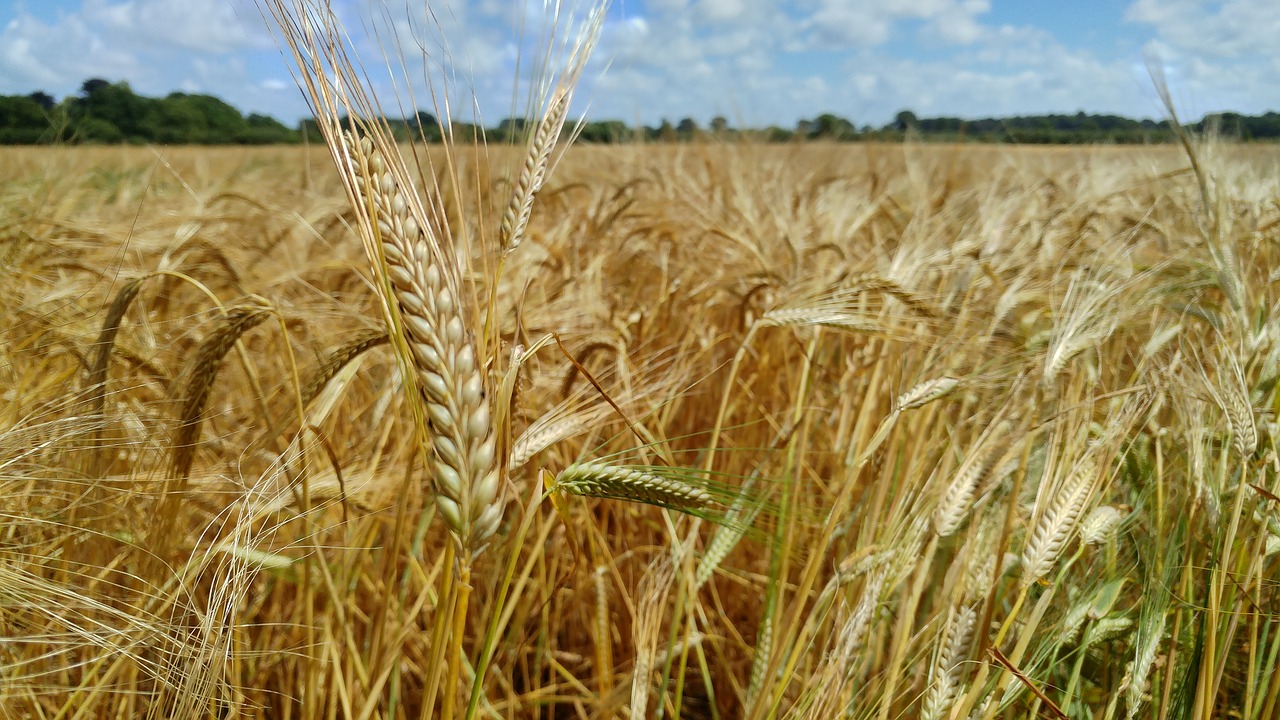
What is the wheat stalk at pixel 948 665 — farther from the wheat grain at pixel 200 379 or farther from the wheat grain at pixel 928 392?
the wheat grain at pixel 200 379

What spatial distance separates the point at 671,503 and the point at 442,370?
263mm

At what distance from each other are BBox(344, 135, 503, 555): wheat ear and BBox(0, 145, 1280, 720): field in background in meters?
0.04

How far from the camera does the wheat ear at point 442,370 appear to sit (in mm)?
517

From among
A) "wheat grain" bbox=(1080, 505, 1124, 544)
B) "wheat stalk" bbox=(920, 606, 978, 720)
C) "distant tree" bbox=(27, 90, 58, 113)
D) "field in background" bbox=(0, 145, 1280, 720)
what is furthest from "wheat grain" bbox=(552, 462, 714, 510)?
"distant tree" bbox=(27, 90, 58, 113)

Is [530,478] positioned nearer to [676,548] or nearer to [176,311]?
[676,548]

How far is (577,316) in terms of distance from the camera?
1.84m

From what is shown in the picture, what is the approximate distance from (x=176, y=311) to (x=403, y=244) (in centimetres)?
194

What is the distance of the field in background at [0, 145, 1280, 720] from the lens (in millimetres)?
840

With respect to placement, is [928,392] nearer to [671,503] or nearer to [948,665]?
[948,665]

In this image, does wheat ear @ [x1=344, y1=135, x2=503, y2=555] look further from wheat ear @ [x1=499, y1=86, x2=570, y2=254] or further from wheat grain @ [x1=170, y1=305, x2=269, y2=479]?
wheat grain @ [x1=170, y1=305, x2=269, y2=479]

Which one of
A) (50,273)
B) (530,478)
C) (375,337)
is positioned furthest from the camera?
(50,273)

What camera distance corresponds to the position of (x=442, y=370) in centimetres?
52

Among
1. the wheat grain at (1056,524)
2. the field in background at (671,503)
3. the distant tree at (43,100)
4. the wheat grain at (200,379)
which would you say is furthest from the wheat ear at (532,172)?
the distant tree at (43,100)

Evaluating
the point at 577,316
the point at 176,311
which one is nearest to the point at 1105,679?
the point at 577,316
